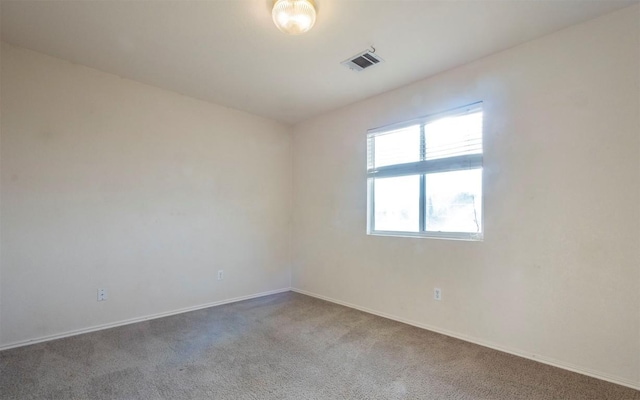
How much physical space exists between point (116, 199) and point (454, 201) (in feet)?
11.0

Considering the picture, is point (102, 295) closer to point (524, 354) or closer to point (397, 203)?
point (397, 203)

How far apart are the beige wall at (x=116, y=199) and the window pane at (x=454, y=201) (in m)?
2.30

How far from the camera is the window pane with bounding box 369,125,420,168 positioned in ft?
10.4

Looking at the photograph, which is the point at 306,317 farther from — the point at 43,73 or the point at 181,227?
the point at 43,73

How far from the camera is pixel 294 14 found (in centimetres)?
195

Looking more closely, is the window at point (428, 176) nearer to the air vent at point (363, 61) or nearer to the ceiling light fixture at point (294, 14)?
the air vent at point (363, 61)

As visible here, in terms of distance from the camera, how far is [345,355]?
2.37m

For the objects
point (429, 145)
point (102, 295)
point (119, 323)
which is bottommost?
point (119, 323)

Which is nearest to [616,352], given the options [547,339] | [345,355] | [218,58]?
[547,339]

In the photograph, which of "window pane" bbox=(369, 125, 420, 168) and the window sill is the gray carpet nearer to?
the window sill

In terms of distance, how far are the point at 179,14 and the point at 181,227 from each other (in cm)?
222

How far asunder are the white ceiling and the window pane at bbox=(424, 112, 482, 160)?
0.51 meters

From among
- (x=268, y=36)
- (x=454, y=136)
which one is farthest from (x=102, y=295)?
(x=454, y=136)

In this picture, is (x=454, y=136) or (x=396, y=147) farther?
(x=396, y=147)
